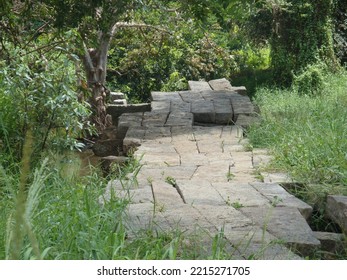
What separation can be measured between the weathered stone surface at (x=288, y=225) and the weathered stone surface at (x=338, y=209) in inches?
12.8

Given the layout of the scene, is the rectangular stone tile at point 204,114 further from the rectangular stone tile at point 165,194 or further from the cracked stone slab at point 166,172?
the rectangular stone tile at point 165,194

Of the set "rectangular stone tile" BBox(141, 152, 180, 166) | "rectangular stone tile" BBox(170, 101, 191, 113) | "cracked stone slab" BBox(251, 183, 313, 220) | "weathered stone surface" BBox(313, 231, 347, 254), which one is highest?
"cracked stone slab" BBox(251, 183, 313, 220)

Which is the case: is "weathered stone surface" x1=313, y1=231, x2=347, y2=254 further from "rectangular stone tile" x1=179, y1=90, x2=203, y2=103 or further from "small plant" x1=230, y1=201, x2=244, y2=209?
"rectangular stone tile" x1=179, y1=90, x2=203, y2=103

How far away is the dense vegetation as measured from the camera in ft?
12.3

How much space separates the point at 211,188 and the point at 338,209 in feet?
3.49

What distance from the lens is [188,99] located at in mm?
11484

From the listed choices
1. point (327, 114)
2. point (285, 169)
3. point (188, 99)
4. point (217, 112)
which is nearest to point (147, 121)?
point (217, 112)

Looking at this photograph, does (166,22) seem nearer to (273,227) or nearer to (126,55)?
(126,55)

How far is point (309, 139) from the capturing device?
680 cm

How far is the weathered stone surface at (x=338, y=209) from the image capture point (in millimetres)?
4973

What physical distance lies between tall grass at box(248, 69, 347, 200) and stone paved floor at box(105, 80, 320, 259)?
0.82 ft

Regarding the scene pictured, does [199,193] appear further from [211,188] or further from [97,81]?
[97,81]

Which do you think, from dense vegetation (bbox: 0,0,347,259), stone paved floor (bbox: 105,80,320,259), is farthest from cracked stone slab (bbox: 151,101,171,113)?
dense vegetation (bbox: 0,0,347,259)

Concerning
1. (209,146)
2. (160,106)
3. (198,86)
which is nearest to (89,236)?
(209,146)
